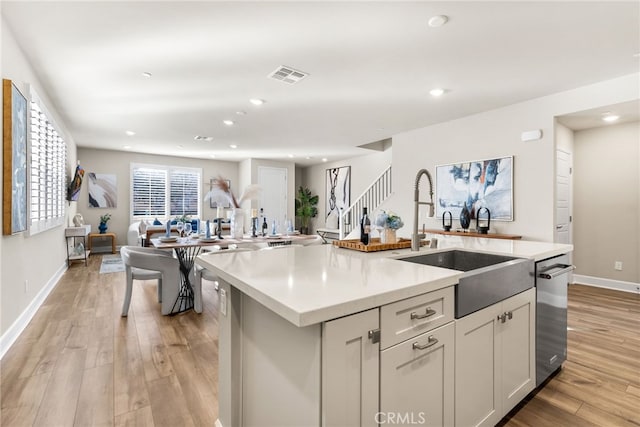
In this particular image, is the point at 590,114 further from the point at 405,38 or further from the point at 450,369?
the point at 450,369

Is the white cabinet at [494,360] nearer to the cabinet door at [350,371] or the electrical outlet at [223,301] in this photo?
the cabinet door at [350,371]

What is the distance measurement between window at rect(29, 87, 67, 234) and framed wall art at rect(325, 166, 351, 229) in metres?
6.52

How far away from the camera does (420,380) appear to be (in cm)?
117

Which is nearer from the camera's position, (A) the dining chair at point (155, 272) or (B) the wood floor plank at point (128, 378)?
(B) the wood floor plank at point (128, 378)

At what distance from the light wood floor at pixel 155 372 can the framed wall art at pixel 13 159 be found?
102 cm

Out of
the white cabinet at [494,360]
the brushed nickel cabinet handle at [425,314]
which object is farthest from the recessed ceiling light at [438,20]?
the brushed nickel cabinet handle at [425,314]

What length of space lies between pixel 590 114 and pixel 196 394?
5107mm

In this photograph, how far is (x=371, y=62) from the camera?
303 cm

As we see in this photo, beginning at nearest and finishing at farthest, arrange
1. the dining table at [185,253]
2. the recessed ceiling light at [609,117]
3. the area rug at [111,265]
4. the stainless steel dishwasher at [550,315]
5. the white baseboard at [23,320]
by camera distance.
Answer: the stainless steel dishwasher at [550,315] < the white baseboard at [23,320] < the dining table at [185,253] < the recessed ceiling light at [609,117] < the area rug at [111,265]

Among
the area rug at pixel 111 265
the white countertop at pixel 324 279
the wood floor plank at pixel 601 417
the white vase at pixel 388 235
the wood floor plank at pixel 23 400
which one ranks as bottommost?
the wood floor plank at pixel 601 417

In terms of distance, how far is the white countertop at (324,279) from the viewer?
93 centimetres

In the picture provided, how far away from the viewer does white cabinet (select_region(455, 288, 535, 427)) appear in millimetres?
1349

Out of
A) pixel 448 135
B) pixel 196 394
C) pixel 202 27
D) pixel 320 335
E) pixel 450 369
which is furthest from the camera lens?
pixel 448 135

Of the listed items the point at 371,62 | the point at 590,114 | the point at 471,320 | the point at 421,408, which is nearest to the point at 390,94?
the point at 371,62
